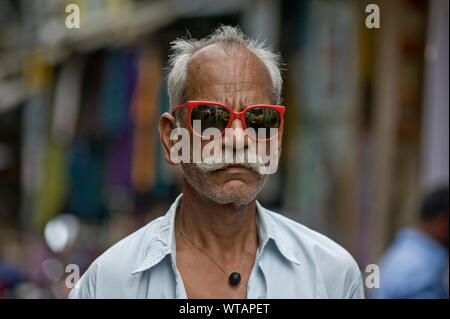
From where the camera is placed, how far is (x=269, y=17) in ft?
18.5

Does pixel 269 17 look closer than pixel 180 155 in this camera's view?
No

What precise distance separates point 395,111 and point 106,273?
3749mm

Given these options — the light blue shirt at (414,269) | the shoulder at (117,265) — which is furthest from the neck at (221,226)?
the light blue shirt at (414,269)

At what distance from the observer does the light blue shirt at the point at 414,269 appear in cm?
374

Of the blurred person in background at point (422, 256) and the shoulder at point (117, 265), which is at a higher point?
the shoulder at point (117, 265)

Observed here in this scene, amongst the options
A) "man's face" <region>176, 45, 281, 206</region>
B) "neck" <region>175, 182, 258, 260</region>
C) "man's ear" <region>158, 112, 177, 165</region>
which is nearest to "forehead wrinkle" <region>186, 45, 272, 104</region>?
"man's face" <region>176, 45, 281, 206</region>

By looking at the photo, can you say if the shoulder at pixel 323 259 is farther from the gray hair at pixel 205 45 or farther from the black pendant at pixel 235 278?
the gray hair at pixel 205 45

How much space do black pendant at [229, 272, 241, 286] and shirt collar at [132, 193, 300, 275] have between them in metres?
0.10

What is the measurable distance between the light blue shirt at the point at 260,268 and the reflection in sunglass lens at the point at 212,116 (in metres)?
0.35

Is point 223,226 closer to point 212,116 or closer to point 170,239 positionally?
point 170,239

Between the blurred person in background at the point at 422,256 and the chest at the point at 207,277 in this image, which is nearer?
the chest at the point at 207,277

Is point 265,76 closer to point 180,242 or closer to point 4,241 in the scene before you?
point 180,242
